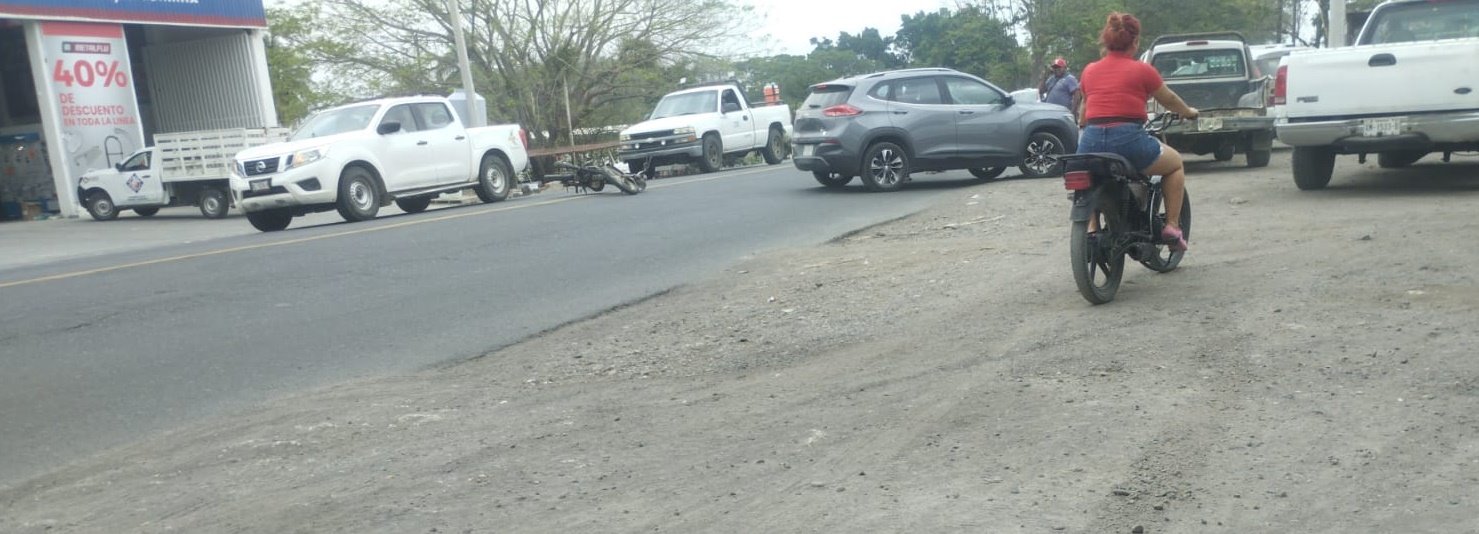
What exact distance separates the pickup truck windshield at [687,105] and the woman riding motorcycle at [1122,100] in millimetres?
22227

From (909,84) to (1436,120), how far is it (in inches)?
299

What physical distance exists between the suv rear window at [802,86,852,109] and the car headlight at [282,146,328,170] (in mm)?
6606

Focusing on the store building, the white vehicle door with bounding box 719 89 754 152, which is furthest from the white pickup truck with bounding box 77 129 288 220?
the white vehicle door with bounding box 719 89 754 152

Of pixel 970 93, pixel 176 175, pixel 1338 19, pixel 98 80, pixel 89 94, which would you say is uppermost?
pixel 98 80

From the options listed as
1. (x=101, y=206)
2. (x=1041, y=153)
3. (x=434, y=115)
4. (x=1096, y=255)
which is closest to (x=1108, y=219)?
(x=1096, y=255)

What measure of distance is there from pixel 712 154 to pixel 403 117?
1044 cm

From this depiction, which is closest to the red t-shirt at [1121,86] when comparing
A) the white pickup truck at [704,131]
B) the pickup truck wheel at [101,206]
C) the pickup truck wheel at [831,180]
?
the pickup truck wheel at [831,180]

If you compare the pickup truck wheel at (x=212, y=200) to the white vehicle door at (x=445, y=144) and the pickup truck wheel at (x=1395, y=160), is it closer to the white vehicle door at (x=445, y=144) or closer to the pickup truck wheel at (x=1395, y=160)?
the white vehicle door at (x=445, y=144)

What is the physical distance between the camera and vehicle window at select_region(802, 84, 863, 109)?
59.0ft

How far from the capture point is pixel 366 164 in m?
18.9

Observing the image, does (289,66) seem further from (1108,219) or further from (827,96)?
(1108,219)

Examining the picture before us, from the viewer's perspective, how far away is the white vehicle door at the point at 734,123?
98.6 ft

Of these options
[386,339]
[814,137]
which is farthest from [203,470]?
[814,137]

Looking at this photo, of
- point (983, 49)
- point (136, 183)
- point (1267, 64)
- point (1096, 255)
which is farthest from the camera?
point (983, 49)
